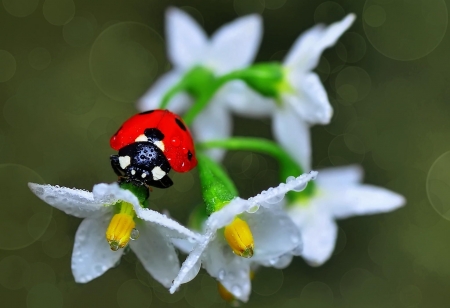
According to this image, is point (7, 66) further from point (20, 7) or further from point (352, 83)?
point (352, 83)

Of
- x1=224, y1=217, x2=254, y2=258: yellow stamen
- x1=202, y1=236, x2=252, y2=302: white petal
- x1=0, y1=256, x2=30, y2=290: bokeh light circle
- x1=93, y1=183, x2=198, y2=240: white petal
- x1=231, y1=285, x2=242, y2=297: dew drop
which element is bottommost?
x1=0, y1=256, x2=30, y2=290: bokeh light circle

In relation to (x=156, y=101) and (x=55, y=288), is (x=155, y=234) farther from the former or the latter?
(x=55, y=288)

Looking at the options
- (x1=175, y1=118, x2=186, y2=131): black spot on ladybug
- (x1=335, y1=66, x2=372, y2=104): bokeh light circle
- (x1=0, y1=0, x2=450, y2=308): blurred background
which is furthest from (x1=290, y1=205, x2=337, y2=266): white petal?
(x1=335, y1=66, x2=372, y2=104): bokeh light circle

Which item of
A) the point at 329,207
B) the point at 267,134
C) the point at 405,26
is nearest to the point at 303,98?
the point at 329,207

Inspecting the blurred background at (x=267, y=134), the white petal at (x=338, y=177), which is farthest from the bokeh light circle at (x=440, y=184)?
the white petal at (x=338, y=177)

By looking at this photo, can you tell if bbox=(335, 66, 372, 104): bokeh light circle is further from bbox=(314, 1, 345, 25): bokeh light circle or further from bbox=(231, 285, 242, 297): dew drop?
bbox=(231, 285, 242, 297): dew drop
